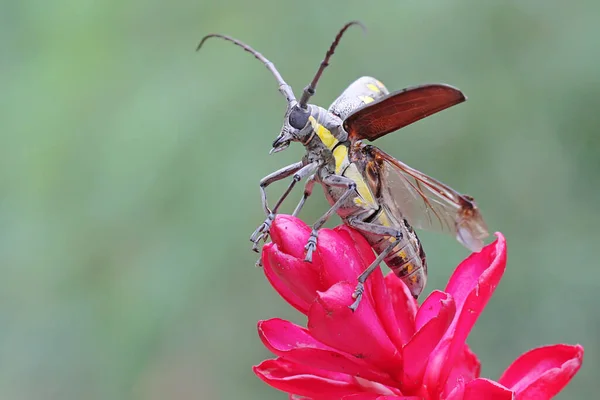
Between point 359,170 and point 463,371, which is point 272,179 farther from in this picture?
point 463,371

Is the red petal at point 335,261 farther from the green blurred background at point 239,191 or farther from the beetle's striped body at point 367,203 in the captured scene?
the green blurred background at point 239,191

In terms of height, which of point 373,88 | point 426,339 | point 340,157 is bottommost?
point 426,339

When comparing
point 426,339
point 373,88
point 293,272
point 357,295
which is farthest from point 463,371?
point 373,88

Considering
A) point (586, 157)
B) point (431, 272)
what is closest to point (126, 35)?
point (431, 272)


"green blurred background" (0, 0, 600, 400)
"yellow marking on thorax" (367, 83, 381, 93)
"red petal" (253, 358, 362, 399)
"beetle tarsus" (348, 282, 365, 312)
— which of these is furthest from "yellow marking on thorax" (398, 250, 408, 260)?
"green blurred background" (0, 0, 600, 400)

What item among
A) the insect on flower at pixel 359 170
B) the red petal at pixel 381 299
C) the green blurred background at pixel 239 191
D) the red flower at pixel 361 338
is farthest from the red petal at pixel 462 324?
the green blurred background at pixel 239 191

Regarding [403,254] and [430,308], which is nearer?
[430,308]

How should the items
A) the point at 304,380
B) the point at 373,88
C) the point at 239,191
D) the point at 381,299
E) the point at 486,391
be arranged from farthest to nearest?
1. the point at 239,191
2. the point at 373,88
3. the point at 381,299
4. the point at 304,380
5. the point at 486,391

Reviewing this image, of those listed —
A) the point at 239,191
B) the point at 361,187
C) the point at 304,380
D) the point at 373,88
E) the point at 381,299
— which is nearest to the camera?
the point at 304,380

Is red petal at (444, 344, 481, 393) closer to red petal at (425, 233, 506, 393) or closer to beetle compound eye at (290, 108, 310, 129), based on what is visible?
red petal at (425, 233, 506, 393)
